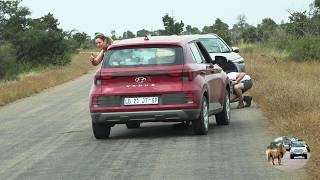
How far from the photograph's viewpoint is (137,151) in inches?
442


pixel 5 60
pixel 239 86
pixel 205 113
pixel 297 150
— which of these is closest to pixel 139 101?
pixel 205 113

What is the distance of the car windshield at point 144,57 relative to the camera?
12.6 metres

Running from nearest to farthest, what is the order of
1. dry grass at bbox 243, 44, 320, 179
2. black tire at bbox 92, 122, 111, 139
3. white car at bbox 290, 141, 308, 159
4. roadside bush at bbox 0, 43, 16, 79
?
white car at bbox 290, 141, 308, 159
dry grass at bbox 243, 44, 320, 179
black tire at bbox 92, 122, 111, 139
roadside bush at bbox 0, 43, 16, 79

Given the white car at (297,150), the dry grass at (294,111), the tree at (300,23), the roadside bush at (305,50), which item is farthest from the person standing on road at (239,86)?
the tree at (300,23)

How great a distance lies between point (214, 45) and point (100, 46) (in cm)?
720

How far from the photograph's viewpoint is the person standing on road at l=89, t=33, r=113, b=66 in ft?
49.0

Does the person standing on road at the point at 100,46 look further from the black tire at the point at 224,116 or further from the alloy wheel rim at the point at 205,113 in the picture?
the alloy wheel rim at the point at 205,113

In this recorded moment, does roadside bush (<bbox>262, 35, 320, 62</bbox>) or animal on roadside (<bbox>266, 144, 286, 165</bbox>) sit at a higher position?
animal on roadside (<bbox>266, 144, 286, 165</bbox>)

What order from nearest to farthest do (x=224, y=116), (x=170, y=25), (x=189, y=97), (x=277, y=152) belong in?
1. (x=277, y=152)
2. (x=189, y=97)
3. (x=224, y=116)
4. (x=170, y=25)

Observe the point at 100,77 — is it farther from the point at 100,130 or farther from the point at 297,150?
the point at 297,150

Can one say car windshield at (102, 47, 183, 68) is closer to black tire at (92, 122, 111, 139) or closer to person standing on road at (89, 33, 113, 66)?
black tire at (92, 122, 111, 139)

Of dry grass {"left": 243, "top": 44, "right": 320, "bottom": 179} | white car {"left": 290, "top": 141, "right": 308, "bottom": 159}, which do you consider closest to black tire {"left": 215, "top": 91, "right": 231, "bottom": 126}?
dry grass {"left": 243, "top": 44, "right": 320, "bottom": 179}

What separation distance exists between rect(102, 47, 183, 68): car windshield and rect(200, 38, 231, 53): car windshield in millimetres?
8962

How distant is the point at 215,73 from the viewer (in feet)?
45.9
